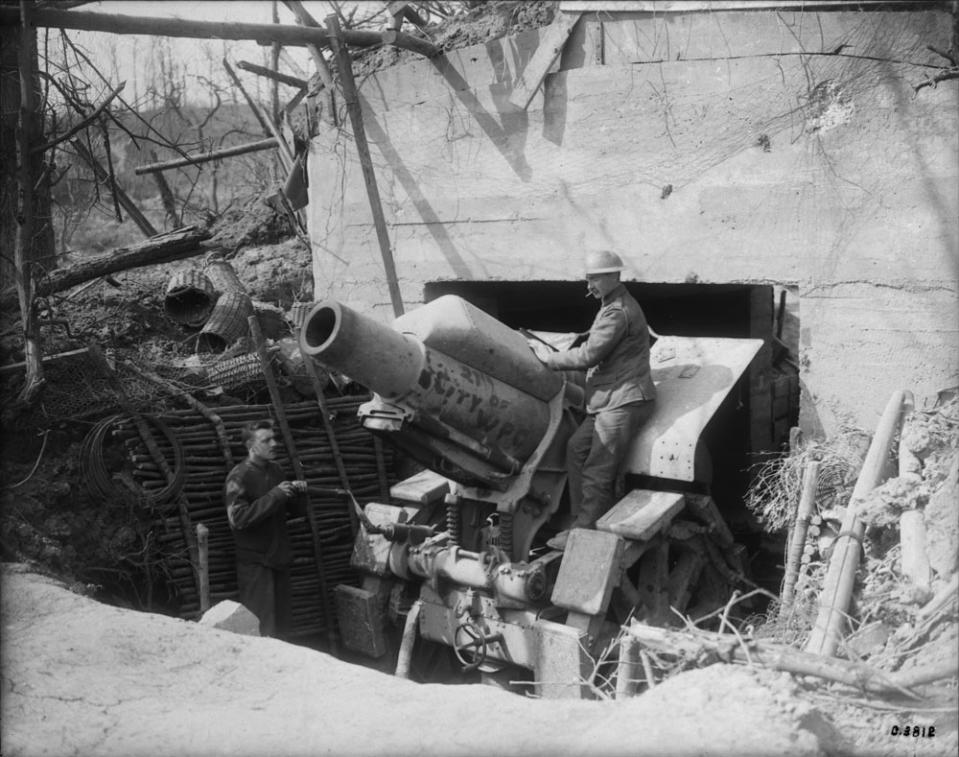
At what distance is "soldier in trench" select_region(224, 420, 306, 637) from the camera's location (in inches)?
261

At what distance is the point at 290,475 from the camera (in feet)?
25.0

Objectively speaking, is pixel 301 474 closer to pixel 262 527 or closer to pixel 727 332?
pixel 262 527

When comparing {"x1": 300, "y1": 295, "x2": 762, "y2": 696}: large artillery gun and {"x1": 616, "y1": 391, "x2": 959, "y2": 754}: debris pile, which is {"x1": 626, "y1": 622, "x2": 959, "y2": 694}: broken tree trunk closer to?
{"x1": 616, "y1": 391, "x2": 959, "y2": 754}: debris pile

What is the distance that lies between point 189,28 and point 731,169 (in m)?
3.84

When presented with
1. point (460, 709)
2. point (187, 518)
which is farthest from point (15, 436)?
point (460, 709)

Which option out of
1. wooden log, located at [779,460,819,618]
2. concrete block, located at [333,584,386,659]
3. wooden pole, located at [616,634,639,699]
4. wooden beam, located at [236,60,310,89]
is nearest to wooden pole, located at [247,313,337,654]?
concrete block, located at [333,584,386,659]

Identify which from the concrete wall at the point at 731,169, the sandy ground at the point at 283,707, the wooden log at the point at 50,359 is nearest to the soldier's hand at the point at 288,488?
the sandy ground at the point at 283,707

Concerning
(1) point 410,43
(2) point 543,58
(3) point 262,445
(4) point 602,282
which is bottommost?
(3) point 262,445

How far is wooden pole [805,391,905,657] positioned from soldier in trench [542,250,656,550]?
4.53ft

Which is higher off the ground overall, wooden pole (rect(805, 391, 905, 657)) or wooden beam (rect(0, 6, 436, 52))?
wooden beam (rect(0, 6, 436, 52))

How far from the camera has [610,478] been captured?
249 inches

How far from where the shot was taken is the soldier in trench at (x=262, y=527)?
664cm

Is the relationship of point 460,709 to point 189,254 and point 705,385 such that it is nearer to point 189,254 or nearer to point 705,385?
point 705,385

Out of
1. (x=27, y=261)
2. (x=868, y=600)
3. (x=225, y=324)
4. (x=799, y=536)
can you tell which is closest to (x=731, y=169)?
(x=799, y=536)
